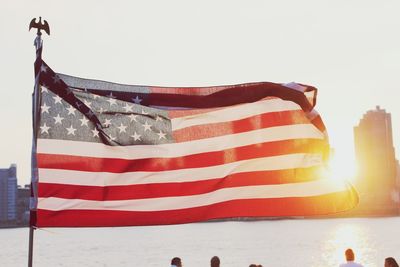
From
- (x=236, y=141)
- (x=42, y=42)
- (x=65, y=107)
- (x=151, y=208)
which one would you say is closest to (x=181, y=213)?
(x=151, y=208)

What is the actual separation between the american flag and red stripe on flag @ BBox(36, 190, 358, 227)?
17 millimetres

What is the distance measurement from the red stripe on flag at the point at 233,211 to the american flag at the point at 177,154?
0.05ft

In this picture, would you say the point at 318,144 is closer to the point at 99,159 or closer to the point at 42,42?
the point at 99,159

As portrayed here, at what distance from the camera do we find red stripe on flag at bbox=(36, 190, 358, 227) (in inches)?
459

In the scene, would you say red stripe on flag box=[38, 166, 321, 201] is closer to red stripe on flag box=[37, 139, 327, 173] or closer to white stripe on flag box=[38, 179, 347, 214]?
white stripe on flag box=[38, 179, 347, 214]

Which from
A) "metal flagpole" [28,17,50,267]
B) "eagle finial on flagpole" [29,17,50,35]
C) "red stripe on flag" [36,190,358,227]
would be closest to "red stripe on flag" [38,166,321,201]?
"metal flagpole" [28,17,50,267]

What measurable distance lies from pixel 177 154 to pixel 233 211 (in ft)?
4.34

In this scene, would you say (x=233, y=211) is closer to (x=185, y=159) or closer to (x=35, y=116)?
(x=185, y=159)

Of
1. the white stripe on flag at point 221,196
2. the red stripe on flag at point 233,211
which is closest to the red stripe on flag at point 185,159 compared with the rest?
the white stripe on flag at point 221,196

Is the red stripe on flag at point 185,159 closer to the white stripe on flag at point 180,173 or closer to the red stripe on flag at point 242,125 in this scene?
the white stripe on flag at point 180,173

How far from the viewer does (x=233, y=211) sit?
1227 cm

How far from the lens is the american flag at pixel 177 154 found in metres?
11.5

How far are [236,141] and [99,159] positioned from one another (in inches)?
93.7

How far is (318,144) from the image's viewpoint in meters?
12.6
